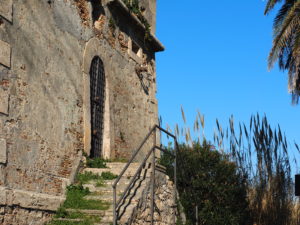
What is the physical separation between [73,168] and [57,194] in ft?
2.75

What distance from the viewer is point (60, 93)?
953 cm

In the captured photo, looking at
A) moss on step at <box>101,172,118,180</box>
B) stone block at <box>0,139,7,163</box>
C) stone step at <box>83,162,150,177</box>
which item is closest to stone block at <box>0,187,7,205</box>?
stone block at <box>0,139,7,163</box>

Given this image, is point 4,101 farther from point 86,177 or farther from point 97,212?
point 86,177

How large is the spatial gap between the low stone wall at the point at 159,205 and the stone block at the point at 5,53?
3266mm

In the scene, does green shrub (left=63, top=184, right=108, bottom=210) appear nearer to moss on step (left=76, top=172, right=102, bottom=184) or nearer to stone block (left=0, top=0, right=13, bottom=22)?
moss on step (left=76, top=172, right=102, bottom=184)

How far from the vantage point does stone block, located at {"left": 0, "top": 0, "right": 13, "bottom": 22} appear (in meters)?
7.84

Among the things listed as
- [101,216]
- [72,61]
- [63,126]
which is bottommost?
[101,216]

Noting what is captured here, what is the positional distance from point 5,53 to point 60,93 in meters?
1.91

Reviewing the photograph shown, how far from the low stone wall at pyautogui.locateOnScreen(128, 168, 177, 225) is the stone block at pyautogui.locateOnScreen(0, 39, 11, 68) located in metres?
3.27

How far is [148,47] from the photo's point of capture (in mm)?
15016

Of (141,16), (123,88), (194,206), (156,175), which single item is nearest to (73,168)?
(156,175)

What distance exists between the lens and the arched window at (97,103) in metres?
11.1

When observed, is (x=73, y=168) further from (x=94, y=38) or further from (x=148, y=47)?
(x=148, y=47)

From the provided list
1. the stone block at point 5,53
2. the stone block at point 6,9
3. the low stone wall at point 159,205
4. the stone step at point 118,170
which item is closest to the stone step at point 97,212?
the low stone wall at point 159,205
